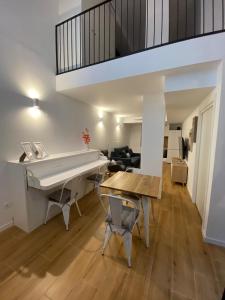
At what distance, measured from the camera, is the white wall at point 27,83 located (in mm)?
2307

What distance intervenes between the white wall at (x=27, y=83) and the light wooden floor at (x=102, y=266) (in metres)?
0.82

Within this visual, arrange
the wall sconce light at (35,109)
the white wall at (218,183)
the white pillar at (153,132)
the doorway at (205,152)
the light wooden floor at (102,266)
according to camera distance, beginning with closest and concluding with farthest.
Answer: the light wooden floor at (102,266) < the white wall at (218,183) < the doorway at (205,152) < the wall sconce light at (35,109) < the white pillar at (153,132)

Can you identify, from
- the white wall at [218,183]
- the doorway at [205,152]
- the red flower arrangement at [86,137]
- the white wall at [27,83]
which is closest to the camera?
the white wall at [218,183]

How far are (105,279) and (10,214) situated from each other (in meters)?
1.83

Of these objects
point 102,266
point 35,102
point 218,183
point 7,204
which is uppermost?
point 35,102

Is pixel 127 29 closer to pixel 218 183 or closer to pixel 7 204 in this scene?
pixel 218 183

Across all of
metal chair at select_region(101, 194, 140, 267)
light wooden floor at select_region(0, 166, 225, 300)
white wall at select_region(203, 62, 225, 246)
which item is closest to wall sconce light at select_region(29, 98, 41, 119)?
light wooden floor at select_region(0, 166, 225, 300)

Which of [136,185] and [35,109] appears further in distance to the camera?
[35,109]

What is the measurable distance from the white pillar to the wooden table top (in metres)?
1.16

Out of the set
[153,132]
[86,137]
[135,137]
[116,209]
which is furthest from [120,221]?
[135,137]

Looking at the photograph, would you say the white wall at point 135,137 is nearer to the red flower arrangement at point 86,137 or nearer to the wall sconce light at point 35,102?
the red flower arrangement at point 86,137

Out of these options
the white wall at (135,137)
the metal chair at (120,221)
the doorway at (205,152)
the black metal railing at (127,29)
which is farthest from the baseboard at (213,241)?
the white wall at (135,137)

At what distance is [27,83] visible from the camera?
8.59ft

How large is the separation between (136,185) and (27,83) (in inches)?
101
